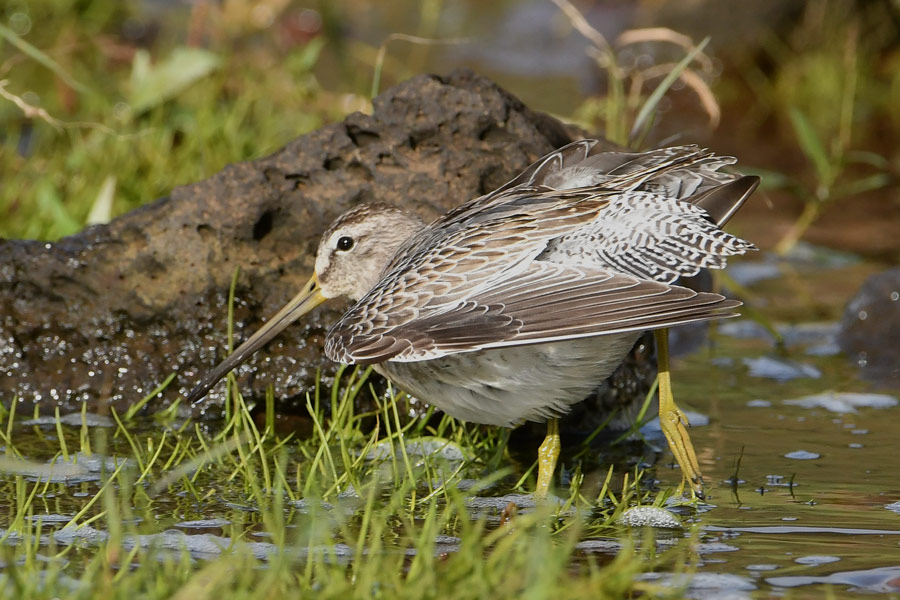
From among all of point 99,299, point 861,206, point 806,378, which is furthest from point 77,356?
point 861,206

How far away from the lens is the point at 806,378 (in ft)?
19.4

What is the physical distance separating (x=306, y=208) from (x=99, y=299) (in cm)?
92

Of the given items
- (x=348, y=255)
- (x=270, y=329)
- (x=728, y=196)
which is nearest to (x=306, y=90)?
(x=348, y=255)

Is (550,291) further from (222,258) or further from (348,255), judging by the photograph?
(222,258)

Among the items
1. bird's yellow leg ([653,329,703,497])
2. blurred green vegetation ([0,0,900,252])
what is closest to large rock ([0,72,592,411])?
blurred green vegetation ([0,0,900,252])

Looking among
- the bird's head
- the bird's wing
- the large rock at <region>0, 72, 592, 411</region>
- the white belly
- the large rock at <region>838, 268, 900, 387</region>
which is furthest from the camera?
the large rock at <region>838, 268, 900, 387</region>

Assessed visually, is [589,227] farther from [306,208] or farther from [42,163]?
[42,163]

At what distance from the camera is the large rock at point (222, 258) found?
5.18 m

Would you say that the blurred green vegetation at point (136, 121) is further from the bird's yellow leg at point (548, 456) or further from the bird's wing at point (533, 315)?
the bird's yellow leg at point (548, 456)

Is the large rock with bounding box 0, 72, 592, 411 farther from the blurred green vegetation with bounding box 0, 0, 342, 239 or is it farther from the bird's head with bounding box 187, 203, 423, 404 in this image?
the blurred green vegetation with bounding box 0, 0, 342, 239

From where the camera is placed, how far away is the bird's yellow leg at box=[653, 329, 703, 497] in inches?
170

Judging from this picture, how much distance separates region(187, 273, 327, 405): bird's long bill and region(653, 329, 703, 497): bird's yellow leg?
4.28ft

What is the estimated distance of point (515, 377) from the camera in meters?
4.08

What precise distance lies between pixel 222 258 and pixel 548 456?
5.34 ft
